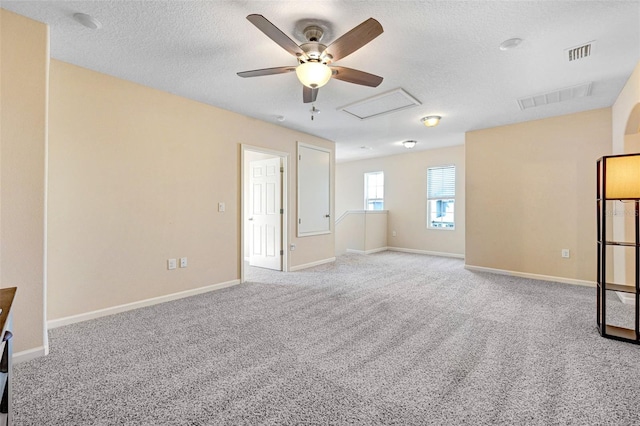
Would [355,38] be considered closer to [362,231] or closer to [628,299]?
[628,299]

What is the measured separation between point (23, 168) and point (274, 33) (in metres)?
2.16

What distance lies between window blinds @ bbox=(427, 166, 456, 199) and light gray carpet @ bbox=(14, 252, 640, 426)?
3592 millimetres

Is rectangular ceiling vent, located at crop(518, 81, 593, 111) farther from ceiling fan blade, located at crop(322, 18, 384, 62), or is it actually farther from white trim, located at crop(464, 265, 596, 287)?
ceiling fan blade, located at crop(322, 18, 384, 62)

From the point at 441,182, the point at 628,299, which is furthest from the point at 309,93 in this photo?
the point at 441,182

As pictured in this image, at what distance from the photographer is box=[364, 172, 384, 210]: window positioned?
8.10 metres

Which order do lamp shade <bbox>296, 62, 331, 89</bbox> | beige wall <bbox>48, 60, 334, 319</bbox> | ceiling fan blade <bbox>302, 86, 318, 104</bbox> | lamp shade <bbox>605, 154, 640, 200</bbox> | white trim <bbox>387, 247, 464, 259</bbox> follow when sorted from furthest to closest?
white trim <bbox>387, 247, 464, 259</bbox> → beige wall <bbox>48, 60, 334, 319</bbox> → ceiling fan blade <bbox>302, 86, 318, 104</bbox> → lamp shade <bbox>605, 154, 640, 200</bbox> → lamp shade <bbox>296, 62, 331, 89</bbox>

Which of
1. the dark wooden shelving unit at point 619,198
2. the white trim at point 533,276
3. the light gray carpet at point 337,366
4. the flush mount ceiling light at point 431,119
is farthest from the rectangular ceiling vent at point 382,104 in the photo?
the white trim at point 533,276

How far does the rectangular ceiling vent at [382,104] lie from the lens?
3.65 metres

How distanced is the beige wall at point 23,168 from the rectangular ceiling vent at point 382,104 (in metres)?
3.18

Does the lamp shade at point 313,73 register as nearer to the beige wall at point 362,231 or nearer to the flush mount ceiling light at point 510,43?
the flush mount ceiling light at point 510,43

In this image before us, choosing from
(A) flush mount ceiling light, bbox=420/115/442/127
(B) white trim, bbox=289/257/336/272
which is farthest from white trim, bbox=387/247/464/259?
(A) flush mount ceiling light, bbox=420/115/442/127

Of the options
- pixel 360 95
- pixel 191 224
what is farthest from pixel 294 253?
pixel 360 95

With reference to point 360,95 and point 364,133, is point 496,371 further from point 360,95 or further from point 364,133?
point 364,133

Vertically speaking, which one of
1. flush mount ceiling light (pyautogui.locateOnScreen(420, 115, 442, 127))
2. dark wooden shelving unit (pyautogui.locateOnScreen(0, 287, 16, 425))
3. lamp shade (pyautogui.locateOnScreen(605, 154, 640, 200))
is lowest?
dark wooden shelving unit (pyautogui.locateOnScreen(0, 287, 16, 425))
